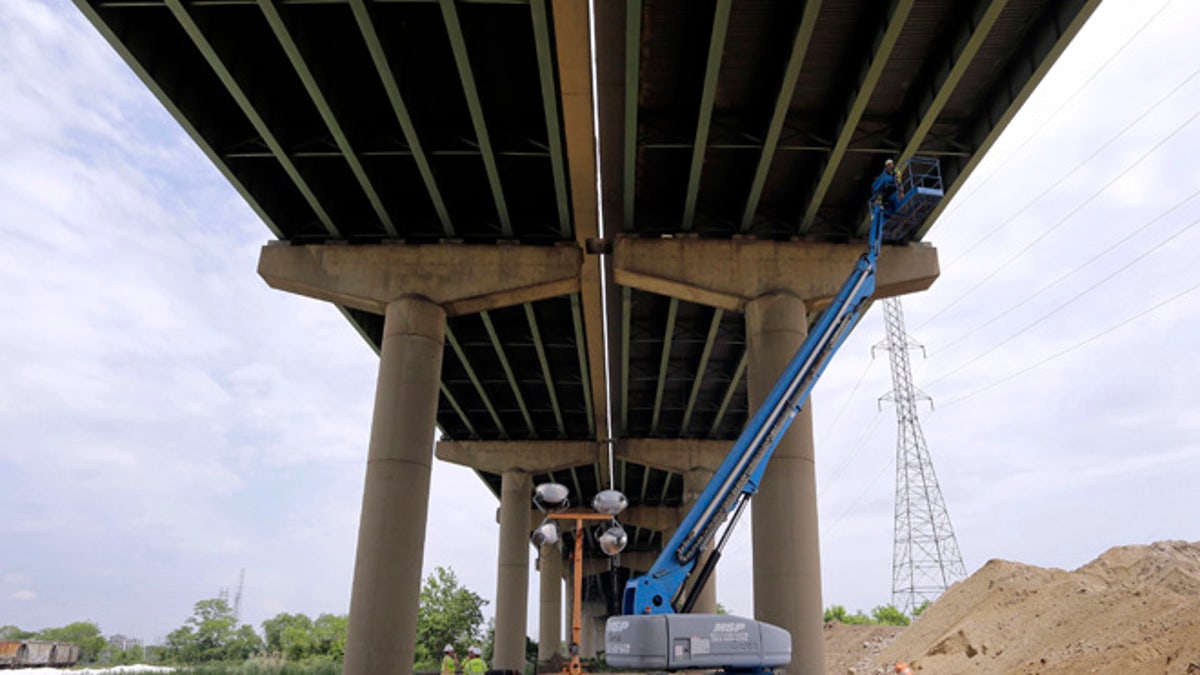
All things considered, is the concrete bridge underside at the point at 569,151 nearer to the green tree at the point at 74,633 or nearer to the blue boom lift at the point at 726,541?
the blue boom lift at the point at 726,541

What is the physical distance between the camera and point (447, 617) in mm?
65000

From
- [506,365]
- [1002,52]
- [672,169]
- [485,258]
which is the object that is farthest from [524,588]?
[1002,52]

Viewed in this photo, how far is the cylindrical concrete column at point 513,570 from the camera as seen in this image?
3591 centimetres

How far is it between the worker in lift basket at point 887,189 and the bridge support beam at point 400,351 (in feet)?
25.0

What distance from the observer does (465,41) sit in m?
13.5

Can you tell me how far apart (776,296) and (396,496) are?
9.34 metres

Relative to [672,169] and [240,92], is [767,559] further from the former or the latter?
[240,92]

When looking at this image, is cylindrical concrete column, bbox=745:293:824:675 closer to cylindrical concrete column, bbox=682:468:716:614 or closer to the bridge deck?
the bridge deck

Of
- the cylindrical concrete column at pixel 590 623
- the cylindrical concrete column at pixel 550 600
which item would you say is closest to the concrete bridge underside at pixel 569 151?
the cylindrical concrete column at pixel 550 600

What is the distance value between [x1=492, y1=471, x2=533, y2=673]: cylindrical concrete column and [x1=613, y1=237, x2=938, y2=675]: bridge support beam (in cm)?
1906

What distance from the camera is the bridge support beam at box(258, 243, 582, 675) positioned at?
16906mm

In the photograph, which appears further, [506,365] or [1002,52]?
[506,365]

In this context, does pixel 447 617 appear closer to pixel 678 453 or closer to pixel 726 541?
pixel 678 453

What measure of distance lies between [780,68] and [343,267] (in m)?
11.0
